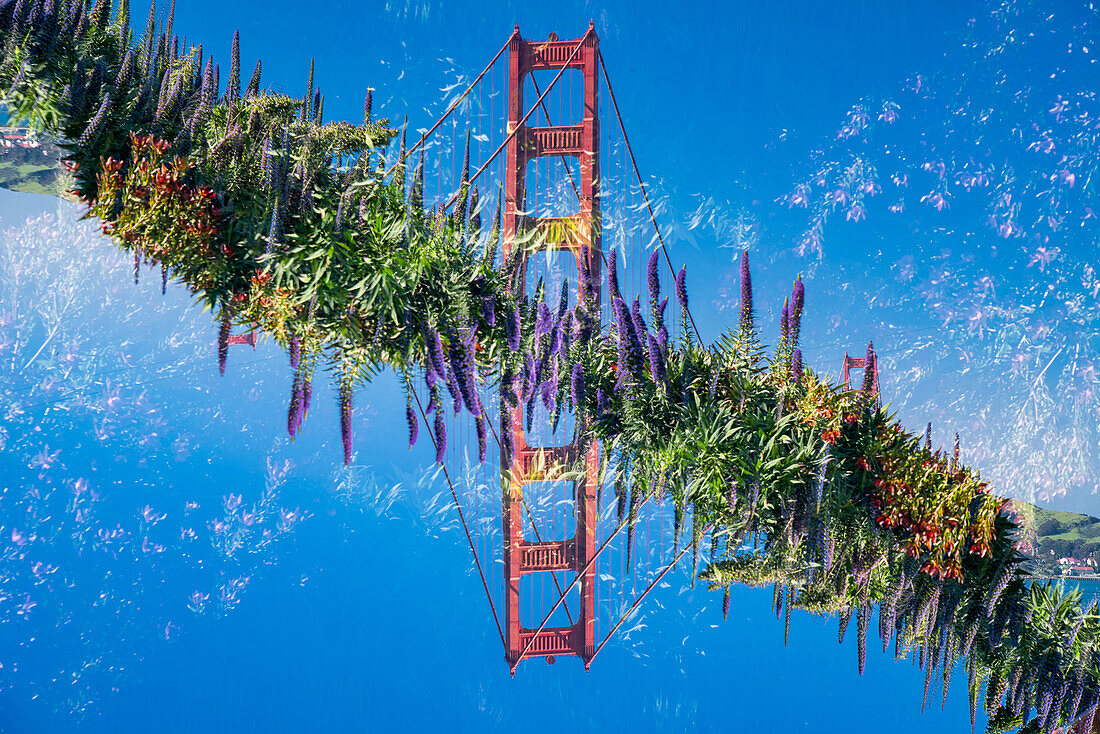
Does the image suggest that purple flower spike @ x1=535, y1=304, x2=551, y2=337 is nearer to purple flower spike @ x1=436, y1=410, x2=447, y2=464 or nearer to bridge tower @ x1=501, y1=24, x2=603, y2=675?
purple flower spike @ x1=436, y1=410, x2=447, y2=464

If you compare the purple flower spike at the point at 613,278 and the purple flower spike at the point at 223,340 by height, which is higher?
the purple flower spike at the point at 613,278

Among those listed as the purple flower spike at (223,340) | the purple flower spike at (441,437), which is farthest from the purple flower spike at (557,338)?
the purple flower spike at (223,340)

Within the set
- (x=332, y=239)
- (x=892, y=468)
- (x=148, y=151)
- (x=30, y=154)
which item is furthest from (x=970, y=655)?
(x=30, y=154)

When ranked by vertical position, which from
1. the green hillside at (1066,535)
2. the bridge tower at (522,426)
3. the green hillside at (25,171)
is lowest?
the green hillside at (1066,535)

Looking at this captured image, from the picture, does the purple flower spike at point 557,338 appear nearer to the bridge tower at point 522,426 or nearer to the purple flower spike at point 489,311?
the purple flower spike at point 489,311

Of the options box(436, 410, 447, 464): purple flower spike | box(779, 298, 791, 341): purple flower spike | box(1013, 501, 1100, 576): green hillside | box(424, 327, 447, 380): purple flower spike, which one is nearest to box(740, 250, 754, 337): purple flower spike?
box(779, 298, 791, 341): purple flower spike

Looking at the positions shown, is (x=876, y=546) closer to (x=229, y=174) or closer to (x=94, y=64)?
(x=229, y=174)
